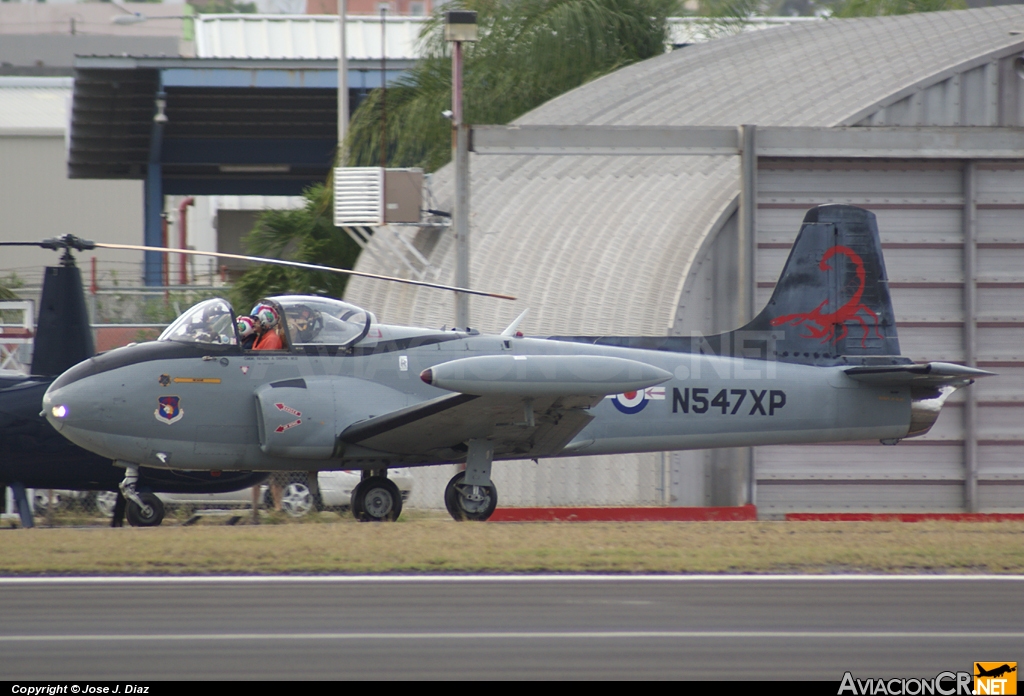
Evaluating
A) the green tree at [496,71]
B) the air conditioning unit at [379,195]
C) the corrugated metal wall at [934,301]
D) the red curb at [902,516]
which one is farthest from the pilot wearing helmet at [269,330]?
the green tree at [496,71]

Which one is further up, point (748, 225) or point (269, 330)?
point (748, 225)

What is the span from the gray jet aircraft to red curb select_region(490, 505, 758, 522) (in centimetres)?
157

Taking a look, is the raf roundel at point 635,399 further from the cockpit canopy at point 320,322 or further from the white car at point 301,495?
the white car at point 301,495

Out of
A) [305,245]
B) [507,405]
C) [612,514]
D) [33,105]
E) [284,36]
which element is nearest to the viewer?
[507,405]

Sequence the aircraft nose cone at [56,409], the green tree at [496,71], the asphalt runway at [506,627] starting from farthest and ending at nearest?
the green tree at [496,71]
the aircraft nose cone at [56,409]
the asphalt runway at [506,627]

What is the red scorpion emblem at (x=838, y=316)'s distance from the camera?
13.1m

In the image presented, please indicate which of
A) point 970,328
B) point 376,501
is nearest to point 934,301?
point 970,328

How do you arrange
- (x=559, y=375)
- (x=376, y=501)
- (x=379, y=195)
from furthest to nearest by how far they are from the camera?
1. (x=379, y=195)
2. (x=376, y=501)
3. (x=559, y=375)

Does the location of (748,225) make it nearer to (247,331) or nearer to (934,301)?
(934,301)

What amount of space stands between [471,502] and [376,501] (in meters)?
1.06

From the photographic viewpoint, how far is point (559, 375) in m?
11.0

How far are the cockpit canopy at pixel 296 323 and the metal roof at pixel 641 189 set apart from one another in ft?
16.4

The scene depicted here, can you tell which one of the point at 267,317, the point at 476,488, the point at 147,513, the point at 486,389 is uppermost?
the point at 267,317

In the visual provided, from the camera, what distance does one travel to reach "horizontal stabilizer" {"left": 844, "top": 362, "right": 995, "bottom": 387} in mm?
12133
